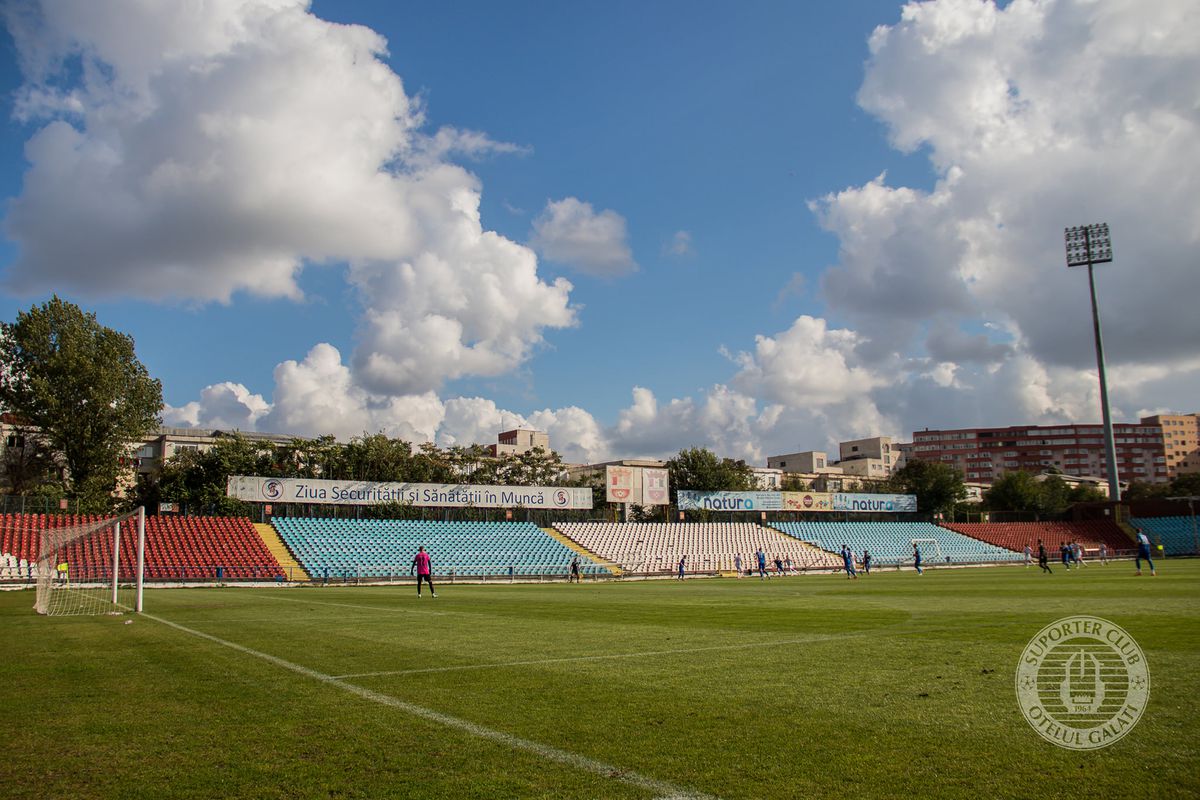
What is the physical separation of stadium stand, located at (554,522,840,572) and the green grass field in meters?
44.3

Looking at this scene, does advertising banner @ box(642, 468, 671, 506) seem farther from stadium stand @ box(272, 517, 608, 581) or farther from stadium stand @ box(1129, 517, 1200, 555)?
stadium stand @ box(1129, 517, 1200, 555)

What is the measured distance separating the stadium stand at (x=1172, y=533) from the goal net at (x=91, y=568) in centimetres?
8157

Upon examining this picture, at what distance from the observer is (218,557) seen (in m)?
43.2

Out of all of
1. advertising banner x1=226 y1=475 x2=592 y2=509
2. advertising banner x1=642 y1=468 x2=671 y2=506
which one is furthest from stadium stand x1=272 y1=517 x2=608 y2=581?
advertising banner x1=642 y1=468 x2=671 y2=506

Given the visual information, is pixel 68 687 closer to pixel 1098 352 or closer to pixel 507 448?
pixel 1098 352

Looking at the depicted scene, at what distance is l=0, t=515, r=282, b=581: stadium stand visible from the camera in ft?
125

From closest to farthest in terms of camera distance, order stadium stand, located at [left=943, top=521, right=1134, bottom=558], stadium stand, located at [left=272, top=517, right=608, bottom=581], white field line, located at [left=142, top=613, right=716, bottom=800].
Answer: white field line, located at [left=142, top=613, right=716, bottom=800] → stadium stand, located at [left=272, top=517, right=608, bottom=581] → stadium stand, located at [left=943, top=521, right=1134, bottom=558]

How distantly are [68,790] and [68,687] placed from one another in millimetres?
4065

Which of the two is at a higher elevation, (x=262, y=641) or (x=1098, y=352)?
(x=1098, y=352)

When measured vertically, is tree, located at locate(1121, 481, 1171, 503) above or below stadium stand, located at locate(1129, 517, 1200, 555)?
above

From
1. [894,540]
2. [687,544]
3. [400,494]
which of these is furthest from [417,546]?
A: [894,540]

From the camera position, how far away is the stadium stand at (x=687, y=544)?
5647 centimetres

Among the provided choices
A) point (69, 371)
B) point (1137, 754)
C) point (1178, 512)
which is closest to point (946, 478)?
point (1178, 512)

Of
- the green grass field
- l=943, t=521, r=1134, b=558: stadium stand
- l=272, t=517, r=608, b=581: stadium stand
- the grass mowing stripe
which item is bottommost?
l=943, t=521, r=1134, b=558: stadium stand
